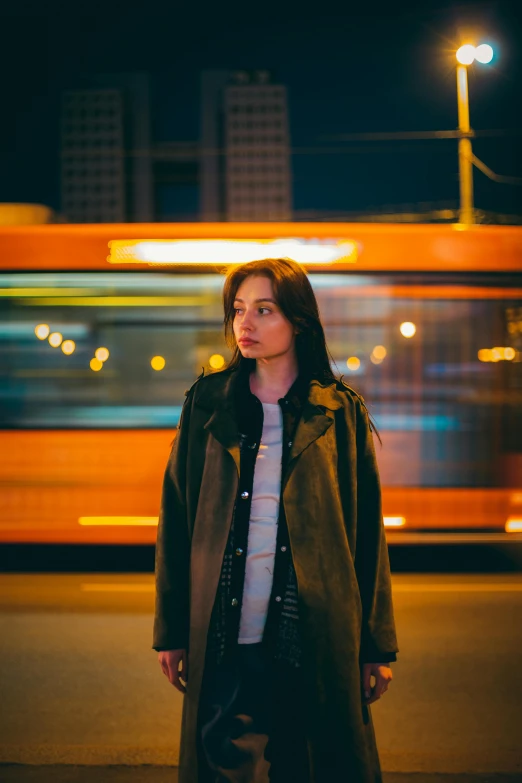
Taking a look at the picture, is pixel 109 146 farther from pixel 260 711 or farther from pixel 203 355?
pixel 260 711

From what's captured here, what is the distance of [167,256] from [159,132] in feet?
460

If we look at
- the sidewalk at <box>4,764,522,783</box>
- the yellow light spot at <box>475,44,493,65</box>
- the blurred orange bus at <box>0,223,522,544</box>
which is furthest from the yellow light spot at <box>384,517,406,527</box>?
the yellow light spot at <box>475,44,493,65</box>

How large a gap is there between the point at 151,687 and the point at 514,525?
3.89 metres

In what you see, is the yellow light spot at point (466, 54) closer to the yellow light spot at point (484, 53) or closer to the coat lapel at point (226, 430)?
the yellow light spot at point (484, 53)

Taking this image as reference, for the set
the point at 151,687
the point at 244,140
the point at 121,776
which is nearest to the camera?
the point at 121,776

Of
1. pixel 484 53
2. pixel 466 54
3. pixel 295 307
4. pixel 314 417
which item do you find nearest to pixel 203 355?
pixel 295 307

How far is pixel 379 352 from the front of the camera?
6914mm

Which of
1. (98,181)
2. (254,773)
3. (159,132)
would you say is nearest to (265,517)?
(254,773)

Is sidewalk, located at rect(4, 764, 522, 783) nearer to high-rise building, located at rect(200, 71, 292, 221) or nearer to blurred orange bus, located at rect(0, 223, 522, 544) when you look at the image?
blurred orange bus, located at rect(0, 223, 522, 544)

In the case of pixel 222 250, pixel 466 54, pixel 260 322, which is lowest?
pixel 260 322

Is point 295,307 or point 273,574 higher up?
point 295,307

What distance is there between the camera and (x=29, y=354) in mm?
6945

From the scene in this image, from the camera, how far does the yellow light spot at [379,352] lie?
6910 millimetres

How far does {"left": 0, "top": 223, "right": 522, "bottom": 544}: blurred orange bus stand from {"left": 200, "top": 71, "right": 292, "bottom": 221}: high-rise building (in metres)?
117
